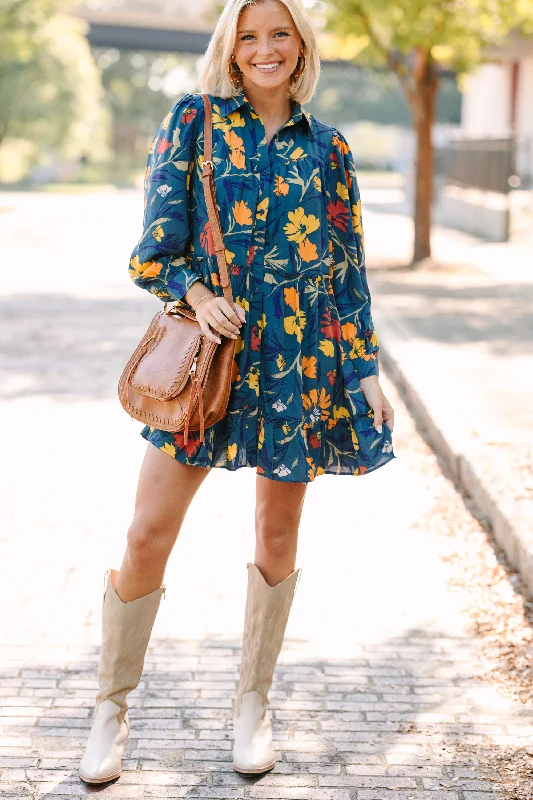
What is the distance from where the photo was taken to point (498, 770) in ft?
9.46

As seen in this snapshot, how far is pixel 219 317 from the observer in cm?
257

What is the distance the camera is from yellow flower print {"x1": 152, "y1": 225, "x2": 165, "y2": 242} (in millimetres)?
2627

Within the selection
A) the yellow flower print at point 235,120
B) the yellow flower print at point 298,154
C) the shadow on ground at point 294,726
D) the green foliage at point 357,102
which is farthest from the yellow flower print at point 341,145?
the green foliage at point 357,102

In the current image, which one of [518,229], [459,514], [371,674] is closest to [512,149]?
[518,229]

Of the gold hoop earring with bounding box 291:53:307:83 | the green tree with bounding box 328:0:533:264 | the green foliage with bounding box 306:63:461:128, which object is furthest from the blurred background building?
the green foliage with bounding box 306:63:461:128

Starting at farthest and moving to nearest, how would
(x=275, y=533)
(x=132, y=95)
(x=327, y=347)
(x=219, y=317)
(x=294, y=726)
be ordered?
(x=132, y=95), (x=294, y=726), (x=275, y=533), (x=327, y=347), (x=219, y=317)

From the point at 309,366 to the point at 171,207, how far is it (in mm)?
502

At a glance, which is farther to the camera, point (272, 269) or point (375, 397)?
point (375, 397)

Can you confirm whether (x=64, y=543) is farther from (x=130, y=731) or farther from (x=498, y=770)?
(x=498, y=770)

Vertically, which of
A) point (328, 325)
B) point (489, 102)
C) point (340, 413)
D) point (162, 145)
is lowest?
point (489, 102)

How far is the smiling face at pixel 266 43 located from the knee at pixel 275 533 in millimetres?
1047

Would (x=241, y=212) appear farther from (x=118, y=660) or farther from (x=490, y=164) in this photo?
(x=490, y=164)

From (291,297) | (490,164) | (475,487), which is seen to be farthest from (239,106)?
(490,164)

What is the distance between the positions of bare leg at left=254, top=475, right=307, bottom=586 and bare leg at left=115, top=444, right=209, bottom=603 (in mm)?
178
